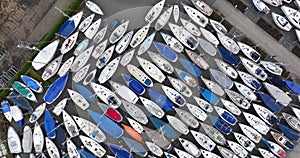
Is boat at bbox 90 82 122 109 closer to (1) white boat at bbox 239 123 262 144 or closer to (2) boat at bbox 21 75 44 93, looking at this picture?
(2) boat at bbox 21 75 44 93

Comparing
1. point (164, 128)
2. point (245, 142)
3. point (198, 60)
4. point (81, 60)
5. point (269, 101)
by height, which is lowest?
point (81, 60)

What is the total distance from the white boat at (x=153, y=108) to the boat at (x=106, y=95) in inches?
63.1

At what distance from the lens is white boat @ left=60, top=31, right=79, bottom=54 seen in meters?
17.5

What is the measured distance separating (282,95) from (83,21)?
12.9 meters

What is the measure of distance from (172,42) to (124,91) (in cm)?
420

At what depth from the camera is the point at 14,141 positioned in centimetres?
1764

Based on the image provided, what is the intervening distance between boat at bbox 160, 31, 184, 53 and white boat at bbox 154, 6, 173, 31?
1.59 ft

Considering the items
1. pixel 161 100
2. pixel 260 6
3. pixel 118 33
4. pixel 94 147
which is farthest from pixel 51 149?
pixel 260 6

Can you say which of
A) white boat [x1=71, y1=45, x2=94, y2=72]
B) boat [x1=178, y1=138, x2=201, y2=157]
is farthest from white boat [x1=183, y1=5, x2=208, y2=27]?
boat [x1=178, y1=138, x2=201, y2=157]

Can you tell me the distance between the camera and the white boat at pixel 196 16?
1733cm

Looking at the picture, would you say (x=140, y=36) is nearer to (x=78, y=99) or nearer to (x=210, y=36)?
(x=210, y=36)

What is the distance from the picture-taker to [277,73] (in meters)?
17.4

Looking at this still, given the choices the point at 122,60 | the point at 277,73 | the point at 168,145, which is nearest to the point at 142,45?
the point at 122,60

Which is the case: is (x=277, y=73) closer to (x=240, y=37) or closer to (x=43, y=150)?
(x=240, y=37)
